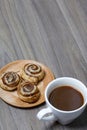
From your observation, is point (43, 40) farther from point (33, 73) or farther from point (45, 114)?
point (45, 114)

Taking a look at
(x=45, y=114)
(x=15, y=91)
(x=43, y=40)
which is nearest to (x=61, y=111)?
(x=45, y=114)

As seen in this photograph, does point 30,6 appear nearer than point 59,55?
No

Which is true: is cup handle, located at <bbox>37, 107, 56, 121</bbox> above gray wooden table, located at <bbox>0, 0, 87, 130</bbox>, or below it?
below

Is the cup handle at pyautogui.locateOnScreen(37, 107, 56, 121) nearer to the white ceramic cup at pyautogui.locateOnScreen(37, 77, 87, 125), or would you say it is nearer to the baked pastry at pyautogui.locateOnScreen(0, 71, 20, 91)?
the white ceramic cup at pyautogui.locateOnScreen(37, 77, 87, 125)

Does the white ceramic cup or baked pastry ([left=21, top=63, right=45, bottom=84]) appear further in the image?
baked pastry ([left=21, top=63, right=45, bottom=84])

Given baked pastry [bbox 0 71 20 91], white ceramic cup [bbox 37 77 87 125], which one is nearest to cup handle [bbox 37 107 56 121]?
white ceramic cup [bbox 37 77 87 125]

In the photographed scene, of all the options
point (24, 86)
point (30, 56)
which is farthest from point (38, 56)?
point (24, 86)

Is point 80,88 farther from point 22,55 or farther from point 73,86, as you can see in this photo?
point 22,55
